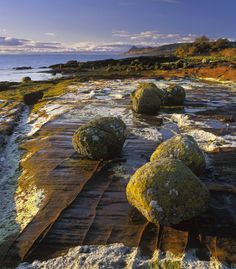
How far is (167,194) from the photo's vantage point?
6816 millimetres

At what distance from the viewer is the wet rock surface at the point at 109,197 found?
653 centimetres

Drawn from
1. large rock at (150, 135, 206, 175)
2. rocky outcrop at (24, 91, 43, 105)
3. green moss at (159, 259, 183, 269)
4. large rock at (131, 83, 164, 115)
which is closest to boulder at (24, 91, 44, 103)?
rocky outcrop at (24, 91, 43, 105)

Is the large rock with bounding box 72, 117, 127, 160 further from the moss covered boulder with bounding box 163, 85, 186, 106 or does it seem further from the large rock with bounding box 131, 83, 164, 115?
the moss covered boulder with bounding box 163, 85, 186, 106

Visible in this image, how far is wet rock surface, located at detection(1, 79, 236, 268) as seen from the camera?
6.53 m

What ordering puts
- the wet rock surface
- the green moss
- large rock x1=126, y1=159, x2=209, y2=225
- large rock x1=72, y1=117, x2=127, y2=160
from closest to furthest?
1. the green moss
2. the wet rock surface
3. large rock x1=126, y1=159, x2=209, y2=225
4. large rock x1=72, y1=117, x2=127, y2=160

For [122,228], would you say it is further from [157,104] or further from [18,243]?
[157,104]

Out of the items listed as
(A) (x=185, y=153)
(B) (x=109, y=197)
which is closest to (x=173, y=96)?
(A) (x=185, y=153)

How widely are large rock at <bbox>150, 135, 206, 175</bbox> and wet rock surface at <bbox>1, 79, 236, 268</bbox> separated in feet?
1.20

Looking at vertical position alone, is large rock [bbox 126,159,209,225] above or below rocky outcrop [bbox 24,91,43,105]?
above

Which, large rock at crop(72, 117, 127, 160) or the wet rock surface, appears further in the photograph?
large rock at crop(72, 117, 127, 160)

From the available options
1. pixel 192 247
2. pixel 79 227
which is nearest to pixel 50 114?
pixel 79 227

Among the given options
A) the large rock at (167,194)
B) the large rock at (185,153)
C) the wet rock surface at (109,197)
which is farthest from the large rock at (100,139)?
the large rock at (167,194)

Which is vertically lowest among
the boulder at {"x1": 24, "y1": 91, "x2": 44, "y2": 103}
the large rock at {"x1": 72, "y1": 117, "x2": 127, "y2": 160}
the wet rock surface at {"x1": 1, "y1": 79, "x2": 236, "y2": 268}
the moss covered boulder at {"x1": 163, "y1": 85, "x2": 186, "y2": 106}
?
the boulder at {"x1": 24, "y1": 91, "x2": 44, "y2": 103}

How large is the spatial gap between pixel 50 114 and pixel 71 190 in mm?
9918
